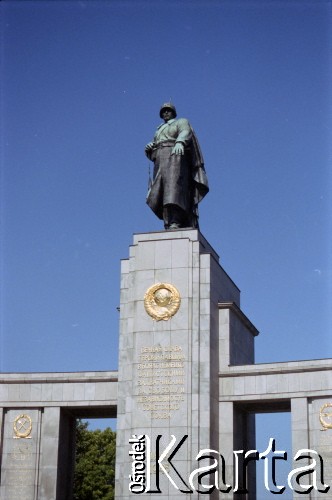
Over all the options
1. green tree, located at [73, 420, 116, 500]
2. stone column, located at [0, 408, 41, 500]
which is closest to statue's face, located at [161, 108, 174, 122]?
stone column, located at [0, 408, 41, 500]

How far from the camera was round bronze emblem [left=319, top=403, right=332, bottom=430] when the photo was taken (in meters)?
23.8

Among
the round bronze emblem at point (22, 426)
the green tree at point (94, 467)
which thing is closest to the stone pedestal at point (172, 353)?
the round bronze emblem at point (22, 426)

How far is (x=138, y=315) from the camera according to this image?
81.5 feet

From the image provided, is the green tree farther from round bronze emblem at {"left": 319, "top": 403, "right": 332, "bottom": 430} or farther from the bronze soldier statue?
round bronze emblem at {"left": 319, "top": 403, "right": 332, "bottom": 430}

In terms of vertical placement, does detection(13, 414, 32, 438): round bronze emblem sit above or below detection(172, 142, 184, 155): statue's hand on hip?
below

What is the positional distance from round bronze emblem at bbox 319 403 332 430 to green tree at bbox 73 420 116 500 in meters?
21.2

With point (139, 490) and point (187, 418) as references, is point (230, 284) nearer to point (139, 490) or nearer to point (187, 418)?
point (187, 418)

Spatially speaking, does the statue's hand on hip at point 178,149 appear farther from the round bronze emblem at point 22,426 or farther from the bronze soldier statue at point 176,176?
the round bronze emblem at point 22,426

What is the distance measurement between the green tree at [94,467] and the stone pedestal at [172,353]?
1999 centimetres

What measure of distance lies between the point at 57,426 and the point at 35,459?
1.11 meters

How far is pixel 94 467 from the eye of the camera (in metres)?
43.8

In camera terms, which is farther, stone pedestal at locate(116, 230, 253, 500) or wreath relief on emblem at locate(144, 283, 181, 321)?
wreath relief on emblem at locate(144, 283, 181, 321)

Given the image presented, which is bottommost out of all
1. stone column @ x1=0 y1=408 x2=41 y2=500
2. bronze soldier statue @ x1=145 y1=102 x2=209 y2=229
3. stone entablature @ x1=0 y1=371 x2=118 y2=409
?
stone column @ x1=0 y1=408 x2=41 y2=500

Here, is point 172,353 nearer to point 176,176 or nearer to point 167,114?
point 176,176
